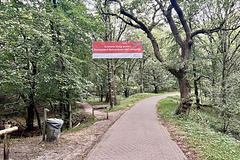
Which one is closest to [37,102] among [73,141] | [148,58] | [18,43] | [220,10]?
[18,43]

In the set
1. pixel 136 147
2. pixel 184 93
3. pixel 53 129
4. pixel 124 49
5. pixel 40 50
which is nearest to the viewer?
pixel 136 147

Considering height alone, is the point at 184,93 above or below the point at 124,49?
below

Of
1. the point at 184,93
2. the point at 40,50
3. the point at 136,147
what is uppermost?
the point at 40,50

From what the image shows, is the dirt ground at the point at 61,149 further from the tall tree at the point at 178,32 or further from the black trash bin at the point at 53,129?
the tall tree at the point at 178,32

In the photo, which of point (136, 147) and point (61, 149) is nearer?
point (61, 149)

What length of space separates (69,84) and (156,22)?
776 cm

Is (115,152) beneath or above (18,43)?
beneath

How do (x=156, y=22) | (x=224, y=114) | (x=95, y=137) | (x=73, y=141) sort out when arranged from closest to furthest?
(x=73, y=141)
(x=95, y=137)
(x=224, y=114)
(x=156, y=22)

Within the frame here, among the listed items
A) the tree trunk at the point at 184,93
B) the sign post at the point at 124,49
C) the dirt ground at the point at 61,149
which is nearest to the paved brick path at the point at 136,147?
the dirt ground at the point at 61,149

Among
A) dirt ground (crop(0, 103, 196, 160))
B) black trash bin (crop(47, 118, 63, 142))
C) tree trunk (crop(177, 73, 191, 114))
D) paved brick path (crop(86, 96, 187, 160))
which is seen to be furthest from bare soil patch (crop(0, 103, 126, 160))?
tree trunk (crop(177, 73, 191, 114))

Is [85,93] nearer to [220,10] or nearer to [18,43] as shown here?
[18,43]

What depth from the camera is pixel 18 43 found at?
6223 mm

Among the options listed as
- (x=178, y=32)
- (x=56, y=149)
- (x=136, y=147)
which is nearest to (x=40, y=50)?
(x=56, y=149)

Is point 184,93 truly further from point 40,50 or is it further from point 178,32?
point 40,50
